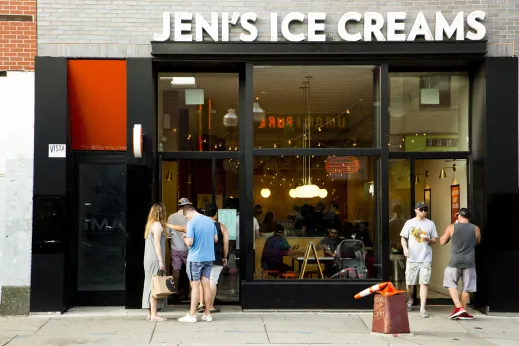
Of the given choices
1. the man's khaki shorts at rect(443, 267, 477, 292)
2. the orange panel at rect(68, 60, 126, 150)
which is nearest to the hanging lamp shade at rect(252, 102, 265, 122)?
the orange panel at rect(68, 60, 126, 150)

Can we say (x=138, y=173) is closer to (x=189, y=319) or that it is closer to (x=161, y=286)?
(x=161, y=286)

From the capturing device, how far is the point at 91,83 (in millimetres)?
11477

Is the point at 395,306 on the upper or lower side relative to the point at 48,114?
lower

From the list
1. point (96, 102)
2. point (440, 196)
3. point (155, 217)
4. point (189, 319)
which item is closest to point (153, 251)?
point (155, 217)

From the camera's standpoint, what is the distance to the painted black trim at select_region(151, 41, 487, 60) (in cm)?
1128

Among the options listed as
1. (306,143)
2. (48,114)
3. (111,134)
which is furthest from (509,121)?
(48,114)

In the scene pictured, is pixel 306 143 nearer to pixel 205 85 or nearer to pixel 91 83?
pixel 205 85

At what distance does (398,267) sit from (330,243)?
1355 mm

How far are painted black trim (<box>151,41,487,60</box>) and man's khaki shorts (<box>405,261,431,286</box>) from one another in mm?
3454

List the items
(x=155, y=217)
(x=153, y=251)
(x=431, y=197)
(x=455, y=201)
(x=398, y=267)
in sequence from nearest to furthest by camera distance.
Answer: (x=155, y=217), (x=153, y=251), (x=398, y=267), (x=455, y=201), (x=431, y=197)

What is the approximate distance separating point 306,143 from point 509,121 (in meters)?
3.37

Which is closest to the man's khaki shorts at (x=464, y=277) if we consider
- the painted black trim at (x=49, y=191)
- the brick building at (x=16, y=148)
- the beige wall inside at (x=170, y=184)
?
Answer: the beige wall inside at (x=170, y=184)

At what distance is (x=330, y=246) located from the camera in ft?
38.7

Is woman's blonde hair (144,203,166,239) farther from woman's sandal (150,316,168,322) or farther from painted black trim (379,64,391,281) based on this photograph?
painted black trim (379,64,391,281)
